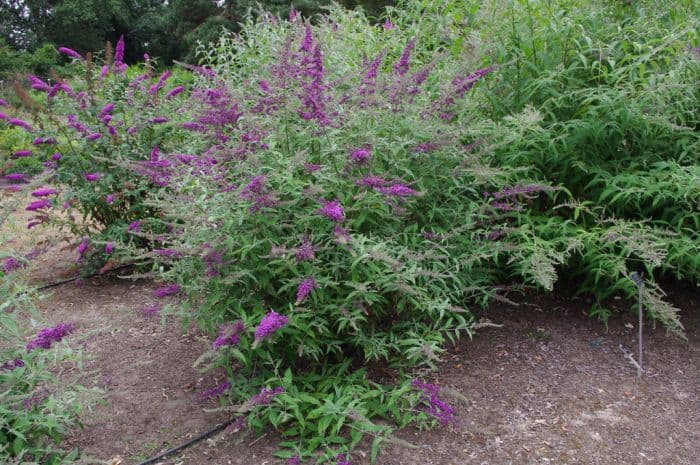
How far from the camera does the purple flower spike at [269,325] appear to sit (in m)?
2.32

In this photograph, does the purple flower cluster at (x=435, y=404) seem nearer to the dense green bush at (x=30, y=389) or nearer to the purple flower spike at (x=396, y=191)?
the purple flower spike at (x=396, y=191)

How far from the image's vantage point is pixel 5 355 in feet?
7.70

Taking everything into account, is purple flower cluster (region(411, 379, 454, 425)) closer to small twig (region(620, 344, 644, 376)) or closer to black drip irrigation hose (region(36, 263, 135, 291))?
small twig (region(620, 344, 644, 376))

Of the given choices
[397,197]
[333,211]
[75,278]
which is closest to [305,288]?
[333,211]

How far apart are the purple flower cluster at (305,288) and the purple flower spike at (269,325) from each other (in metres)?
0.10

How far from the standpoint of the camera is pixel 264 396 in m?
2.55

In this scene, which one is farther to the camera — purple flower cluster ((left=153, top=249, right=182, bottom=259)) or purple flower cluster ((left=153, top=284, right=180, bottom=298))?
purple flower cluster ((left=153, top=284, right=180, bottom=298))

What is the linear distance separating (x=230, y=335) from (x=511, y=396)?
1474 millimetres

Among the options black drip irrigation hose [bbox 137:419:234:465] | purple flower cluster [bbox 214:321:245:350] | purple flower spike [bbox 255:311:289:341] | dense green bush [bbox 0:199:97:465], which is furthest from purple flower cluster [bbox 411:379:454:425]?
dense green bush [bbox 0:199:97:465]

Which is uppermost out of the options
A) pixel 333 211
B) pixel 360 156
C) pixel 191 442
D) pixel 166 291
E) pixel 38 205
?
pixel 360 156

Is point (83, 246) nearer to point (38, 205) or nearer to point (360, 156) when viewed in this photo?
point (38, 205)

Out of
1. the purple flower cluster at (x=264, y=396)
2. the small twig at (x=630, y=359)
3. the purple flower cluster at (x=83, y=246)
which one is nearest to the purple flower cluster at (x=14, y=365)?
the purple flower cluster at (x=264, y=396)

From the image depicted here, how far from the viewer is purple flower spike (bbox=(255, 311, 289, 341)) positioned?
91.2 inches

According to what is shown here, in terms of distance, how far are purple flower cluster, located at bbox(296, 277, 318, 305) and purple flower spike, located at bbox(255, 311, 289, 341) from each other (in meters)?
0.10
